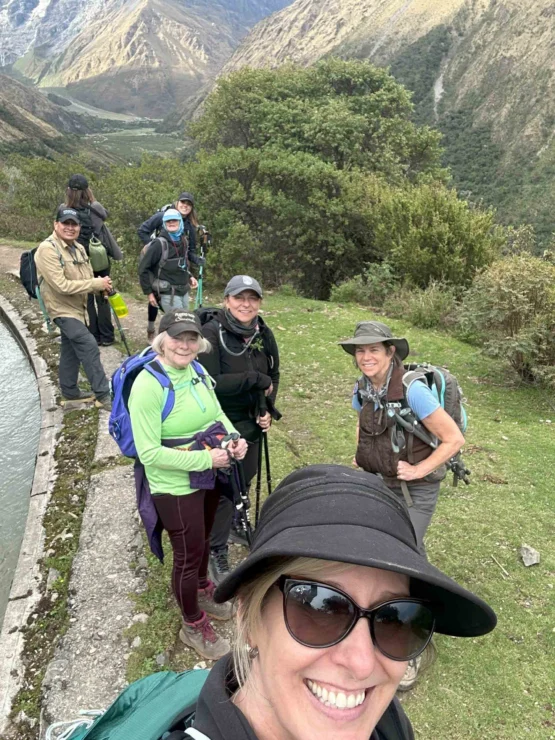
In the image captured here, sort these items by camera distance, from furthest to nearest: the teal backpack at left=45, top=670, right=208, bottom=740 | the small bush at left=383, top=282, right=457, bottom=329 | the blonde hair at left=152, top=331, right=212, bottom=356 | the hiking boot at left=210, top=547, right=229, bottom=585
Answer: the small bush at left=383, top=282, right=457, bottom=329 → the hiking boot at left=210, top=547, right=229, bottom=585 → the blonde hair at left=152, top=331, right=212, bottom=356 → the teal backpack at left=45, top=670, right=208, bottom=740

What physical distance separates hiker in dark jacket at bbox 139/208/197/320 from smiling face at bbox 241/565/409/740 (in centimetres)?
568

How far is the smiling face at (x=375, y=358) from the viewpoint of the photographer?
2.72 metres

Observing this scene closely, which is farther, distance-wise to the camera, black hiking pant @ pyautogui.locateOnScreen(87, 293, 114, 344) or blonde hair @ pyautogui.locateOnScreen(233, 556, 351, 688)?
black hiking pant @ pyautogui.locateOnScreen(87, 293, 114, 344)

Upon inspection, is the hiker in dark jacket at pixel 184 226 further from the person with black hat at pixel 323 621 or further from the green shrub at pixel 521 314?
the person with black hat at pixel 323 621

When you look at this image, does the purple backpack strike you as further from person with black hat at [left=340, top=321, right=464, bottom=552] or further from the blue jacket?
the blue jacket

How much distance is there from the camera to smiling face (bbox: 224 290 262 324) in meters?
3.22

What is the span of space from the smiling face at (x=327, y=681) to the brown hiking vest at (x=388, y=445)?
175 cm

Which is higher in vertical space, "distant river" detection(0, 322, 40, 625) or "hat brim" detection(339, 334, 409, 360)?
"hat brim" detection(339, 334, 409, 360)

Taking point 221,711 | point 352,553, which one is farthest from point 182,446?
point 352,553

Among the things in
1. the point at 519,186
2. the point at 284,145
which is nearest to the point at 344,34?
the point at 519,186

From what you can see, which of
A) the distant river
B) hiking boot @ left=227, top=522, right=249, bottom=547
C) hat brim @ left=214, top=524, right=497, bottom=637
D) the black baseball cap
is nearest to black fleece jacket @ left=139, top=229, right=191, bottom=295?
the distant river

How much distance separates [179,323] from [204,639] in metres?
1.93

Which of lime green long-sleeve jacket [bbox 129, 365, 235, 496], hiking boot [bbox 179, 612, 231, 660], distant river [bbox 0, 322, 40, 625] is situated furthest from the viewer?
distant river [bbox 0, 322, 40, 625]

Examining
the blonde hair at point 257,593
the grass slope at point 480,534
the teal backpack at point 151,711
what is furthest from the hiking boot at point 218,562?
the blonde hair at point 257,593
